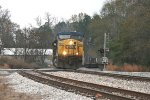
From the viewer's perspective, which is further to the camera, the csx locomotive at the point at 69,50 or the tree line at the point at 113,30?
the tree line at the point at 113,30

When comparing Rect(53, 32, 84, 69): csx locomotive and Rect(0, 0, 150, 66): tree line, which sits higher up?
Rect(0, 0, 150, 66): tree line

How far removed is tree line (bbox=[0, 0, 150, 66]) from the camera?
45.9 metres

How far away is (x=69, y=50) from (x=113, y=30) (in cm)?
5109

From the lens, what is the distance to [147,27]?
44.6m

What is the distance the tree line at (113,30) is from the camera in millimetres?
45906

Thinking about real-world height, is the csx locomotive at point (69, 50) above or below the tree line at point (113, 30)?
below

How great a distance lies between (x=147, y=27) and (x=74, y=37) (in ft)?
30.3

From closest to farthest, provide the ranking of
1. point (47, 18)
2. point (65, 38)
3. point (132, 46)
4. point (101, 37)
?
point (65, 38), point (132, 46), point (101, 37), point (47, 18)

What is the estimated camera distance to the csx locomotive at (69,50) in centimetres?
3950

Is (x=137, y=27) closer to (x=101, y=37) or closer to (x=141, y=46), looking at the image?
(x=141, y=46)

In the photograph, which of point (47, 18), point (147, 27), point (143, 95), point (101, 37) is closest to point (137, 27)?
point (147, 27)

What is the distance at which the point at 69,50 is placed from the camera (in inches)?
1569

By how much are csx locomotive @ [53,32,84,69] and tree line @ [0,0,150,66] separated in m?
8.05

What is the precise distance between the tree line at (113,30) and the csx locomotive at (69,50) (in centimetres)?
805
